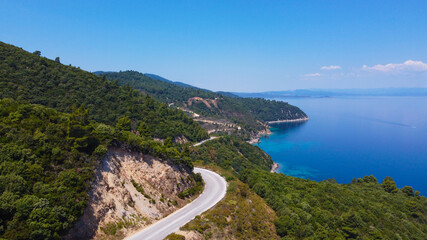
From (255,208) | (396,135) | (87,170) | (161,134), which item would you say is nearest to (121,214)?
(87,170)

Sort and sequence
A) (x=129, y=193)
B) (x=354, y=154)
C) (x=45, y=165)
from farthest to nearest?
1. (x=354, y=154)
2. (x=129, y=193)
3. (x=45, y=165)

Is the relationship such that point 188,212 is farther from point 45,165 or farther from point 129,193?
point 45,165

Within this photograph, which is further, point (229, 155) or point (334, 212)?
point (229, 155)

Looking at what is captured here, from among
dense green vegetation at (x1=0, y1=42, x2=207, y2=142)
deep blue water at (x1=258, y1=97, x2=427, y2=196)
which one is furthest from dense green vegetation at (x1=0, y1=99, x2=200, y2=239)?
deep blue water at (x1=258, y1=97, x2=427, y2=196)

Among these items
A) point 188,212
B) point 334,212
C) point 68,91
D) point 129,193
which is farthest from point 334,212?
point 68,91

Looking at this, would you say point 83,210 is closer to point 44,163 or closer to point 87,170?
point 87,170
